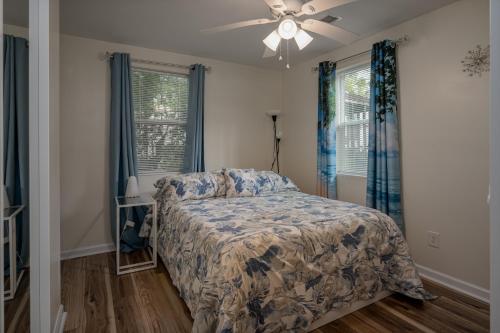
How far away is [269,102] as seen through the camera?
13.7ft

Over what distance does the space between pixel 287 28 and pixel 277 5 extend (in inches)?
7.0

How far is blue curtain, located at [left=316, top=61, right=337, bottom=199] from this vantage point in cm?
331

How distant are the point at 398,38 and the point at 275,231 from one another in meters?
2.34

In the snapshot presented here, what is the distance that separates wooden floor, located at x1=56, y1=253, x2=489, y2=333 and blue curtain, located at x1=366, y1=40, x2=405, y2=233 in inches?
32.4

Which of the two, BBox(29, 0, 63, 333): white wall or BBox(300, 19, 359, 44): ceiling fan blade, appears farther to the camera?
BBox(300, 19, 359, 44): ceiling fan blade

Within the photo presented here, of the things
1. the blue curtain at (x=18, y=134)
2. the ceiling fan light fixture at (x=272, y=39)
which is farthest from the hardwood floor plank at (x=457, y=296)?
the blue curtain at (x=18, y=134)

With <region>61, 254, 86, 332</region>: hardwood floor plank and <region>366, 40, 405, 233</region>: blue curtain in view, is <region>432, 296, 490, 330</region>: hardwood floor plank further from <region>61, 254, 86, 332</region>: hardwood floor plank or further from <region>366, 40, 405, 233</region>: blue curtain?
<region>61, 254, 86, 332</region>: hardwood floor plank

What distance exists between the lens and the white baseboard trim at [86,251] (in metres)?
2.90

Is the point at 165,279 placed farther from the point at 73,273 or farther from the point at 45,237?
the point at 45,237

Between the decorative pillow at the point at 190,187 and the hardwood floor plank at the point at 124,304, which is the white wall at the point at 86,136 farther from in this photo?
the hardwood floor plank at the point at 124,304

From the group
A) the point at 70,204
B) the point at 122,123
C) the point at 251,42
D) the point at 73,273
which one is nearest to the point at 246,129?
the point at 251,42

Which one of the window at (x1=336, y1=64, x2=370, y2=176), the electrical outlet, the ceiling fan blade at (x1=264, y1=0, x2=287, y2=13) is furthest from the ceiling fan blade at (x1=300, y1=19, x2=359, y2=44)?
the electrical outlet

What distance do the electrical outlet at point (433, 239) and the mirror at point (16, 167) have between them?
2989mm

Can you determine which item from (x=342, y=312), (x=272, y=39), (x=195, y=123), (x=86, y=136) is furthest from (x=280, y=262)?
(x=86, y=136)
